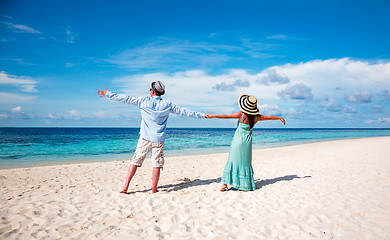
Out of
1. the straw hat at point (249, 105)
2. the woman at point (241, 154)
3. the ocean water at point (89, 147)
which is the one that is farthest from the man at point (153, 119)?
the ocean water at point (89, 147)

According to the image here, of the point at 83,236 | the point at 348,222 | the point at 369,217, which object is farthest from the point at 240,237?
the point at 369,217

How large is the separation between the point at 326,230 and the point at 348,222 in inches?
23.9

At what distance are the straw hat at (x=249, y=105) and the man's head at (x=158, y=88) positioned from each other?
1.89 m

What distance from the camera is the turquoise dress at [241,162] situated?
539 centimetres

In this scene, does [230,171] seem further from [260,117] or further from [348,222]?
[348,222]

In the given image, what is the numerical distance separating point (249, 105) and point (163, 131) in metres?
2.14

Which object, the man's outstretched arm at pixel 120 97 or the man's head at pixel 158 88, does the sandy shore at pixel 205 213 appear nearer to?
the man's outstretched arm at pixel 120 97

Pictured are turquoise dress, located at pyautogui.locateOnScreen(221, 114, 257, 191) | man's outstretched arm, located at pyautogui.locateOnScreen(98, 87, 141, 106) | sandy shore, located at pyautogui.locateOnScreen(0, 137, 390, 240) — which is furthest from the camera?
turquoise dress, located at pyautogui.locateOnScreen(221, 114, 257, 191)

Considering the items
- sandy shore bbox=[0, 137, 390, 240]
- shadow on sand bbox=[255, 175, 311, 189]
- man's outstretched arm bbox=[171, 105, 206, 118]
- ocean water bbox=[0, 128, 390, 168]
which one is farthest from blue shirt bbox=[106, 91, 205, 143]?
ocean water bbox=[0, 128, 390, 168]

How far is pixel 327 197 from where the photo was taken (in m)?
4.97

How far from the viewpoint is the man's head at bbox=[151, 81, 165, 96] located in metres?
4.99

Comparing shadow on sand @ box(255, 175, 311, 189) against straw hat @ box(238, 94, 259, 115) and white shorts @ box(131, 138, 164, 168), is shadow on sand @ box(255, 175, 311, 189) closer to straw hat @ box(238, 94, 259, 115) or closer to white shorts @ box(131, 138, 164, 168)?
straw hat @ box(238, 94, 259, 115)

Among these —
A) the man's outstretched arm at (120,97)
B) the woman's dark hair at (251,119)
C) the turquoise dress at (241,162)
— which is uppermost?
the man's outstretched arm at (120,97)

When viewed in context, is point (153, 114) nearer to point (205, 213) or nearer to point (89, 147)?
point (205, 213)
